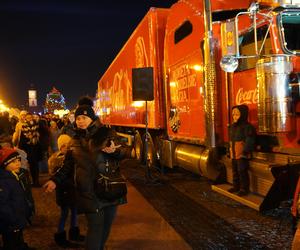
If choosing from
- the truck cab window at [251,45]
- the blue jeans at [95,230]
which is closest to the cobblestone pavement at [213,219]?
the blue jeans at [95,230]

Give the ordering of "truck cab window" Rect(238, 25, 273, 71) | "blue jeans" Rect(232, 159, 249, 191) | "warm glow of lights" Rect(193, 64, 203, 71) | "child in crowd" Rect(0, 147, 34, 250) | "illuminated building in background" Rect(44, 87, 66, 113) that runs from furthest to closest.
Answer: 1. "illuminated building in background" Rect(44, 87, 66, 113)
2. "warm glow of lights" Rect(193, 64, 203, 71)
3. "blue jeans" Rect(232, 159, 249, 191)
4. "truck cab window" Rect(238, 25, 273, 71)
5. "child in crowd" Rect(0, 147, 34, 250)

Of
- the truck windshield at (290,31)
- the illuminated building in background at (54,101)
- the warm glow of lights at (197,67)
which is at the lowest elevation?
the warm glow of lights at (197,67)

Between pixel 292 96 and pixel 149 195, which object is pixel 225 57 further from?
pixel 149 195

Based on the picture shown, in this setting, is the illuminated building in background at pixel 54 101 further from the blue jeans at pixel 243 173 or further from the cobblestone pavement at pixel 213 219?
the blue jeans at pixel 243 173

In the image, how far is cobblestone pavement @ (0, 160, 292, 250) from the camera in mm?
5180

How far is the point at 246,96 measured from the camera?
20.9ft

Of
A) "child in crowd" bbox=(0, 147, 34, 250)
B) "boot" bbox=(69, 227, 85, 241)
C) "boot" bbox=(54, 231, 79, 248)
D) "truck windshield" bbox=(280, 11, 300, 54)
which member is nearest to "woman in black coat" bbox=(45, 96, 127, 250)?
"child in crowd" bbox=(0, 147, 34, 250)

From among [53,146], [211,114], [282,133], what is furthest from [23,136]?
[282,133]

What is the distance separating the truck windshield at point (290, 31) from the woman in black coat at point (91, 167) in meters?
3.01

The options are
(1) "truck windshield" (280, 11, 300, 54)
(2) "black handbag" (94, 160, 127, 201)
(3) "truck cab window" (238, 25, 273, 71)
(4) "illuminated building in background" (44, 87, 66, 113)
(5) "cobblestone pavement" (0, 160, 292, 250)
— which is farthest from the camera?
(4) "illuminated building in background" (44, 87, 66, 113)

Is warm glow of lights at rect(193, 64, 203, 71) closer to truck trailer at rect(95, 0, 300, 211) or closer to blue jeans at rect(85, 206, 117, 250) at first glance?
truck trailer at rect(95, 0, 300, 211)

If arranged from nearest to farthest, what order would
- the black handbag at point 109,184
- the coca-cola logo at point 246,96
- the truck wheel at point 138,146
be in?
1. the black handbag at point 109,184
2. the coca-cola logo at point 246,96
3. the truck wheel at point 138,146

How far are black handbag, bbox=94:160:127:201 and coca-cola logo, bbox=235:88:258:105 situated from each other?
2969 millimetres

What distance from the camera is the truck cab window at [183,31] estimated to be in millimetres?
7984
